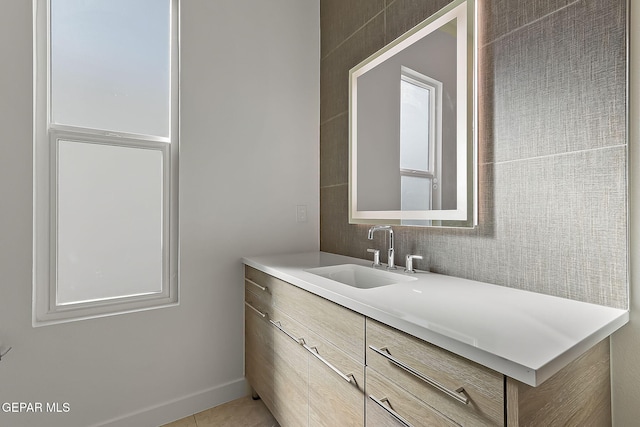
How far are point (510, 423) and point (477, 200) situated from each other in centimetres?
82

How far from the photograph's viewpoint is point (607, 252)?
0.90 m

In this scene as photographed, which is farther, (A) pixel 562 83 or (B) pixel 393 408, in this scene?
(A) pixel 562 83

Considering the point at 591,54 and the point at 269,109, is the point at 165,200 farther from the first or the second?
the point at 591,54

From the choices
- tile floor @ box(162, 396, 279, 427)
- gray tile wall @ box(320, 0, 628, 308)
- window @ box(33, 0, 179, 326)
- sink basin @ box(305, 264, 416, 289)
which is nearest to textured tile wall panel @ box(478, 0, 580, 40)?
gray tile wall @ box(320, 0, 628, 308)

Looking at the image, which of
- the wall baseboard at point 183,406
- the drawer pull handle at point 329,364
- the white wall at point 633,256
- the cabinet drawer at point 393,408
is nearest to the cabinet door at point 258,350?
the wall baseboard at point 183,406

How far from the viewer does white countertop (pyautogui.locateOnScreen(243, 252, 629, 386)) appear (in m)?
0.62

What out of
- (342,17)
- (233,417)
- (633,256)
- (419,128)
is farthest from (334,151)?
(233,417)

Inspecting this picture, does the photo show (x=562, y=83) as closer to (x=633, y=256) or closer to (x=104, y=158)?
(x=633, y=256)

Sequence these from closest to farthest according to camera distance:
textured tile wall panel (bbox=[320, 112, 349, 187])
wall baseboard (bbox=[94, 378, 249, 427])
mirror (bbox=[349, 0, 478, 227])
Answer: mirror (bbox=[349, 0, 478, 227])
wall baseboard (bbox=[94, 378, 249, 427])
textured tile wall panel (bbox=[320, 112, 349, 187])

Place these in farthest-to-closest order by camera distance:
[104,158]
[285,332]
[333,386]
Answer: [104,158]
[285,332]
[333,386]

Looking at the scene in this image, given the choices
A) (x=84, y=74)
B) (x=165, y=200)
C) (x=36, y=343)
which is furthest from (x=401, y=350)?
(x=84, y=74)

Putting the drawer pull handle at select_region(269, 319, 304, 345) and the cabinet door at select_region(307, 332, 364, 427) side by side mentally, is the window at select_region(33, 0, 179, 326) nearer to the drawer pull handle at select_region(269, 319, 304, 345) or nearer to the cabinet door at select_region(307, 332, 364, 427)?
the drawer pull handle at select_region(269, 319, 304, 345)

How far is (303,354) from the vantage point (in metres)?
1.28

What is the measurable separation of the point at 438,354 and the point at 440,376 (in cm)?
5
